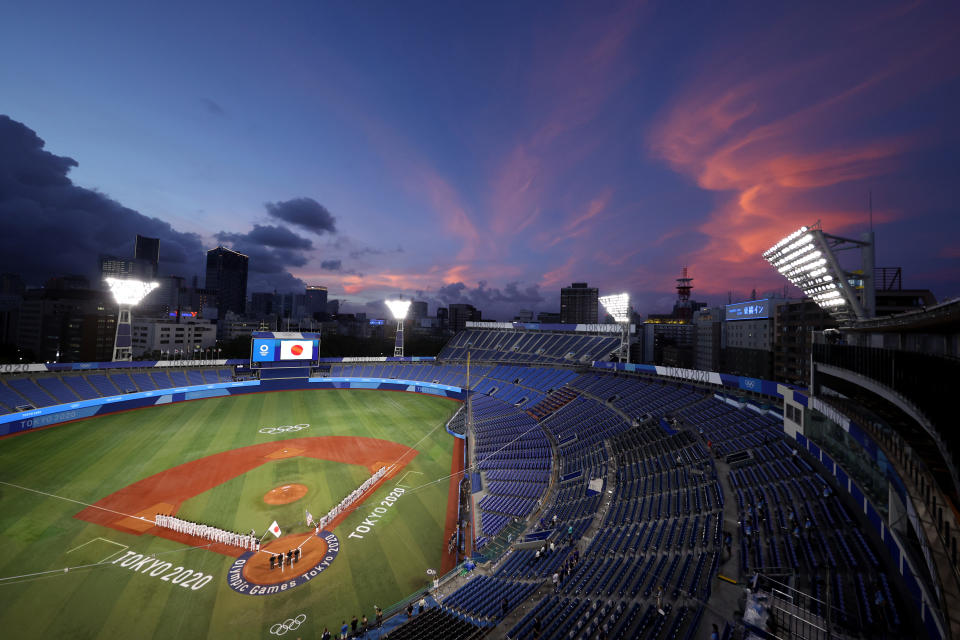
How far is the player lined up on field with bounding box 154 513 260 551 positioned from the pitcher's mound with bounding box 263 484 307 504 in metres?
3.65

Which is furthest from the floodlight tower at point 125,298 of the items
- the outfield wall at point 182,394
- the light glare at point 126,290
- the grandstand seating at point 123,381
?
the outfield wall at point 182,394

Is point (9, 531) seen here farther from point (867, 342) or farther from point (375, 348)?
point (375, 348)

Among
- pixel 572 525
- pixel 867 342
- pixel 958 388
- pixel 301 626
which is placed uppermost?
pixel 867 342

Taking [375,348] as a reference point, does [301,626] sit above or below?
below

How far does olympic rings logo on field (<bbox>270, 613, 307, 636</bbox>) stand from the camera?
44.1 ft

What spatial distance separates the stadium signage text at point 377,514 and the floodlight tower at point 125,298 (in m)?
38.6

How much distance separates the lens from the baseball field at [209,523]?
1419 centimetres

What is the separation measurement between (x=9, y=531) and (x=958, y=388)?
121 feet

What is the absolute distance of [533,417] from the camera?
3762cm

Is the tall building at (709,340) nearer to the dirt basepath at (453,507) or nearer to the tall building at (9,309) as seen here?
the dirt basepath at (453,507)

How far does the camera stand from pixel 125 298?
4122 centimetres

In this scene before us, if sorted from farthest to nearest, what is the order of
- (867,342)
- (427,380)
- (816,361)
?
1. (427,380)
2. (816,361)
3. (867,342)

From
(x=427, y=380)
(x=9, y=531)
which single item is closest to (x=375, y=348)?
(x=427, y=380)

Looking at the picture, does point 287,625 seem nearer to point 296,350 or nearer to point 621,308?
point 621,308
